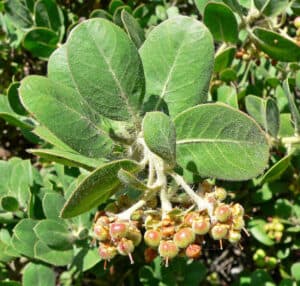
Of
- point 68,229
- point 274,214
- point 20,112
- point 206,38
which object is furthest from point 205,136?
point 274,214

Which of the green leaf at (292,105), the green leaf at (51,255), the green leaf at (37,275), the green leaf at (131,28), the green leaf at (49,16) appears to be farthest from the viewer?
the green leaf at (49,16)

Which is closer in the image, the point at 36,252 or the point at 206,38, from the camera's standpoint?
the point at 206,38

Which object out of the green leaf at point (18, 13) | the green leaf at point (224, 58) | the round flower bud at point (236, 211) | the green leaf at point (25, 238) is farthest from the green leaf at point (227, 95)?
the green leaf at point (18, 13)

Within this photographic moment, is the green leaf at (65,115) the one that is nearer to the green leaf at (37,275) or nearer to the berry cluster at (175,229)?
the berry cluster at (175,229)

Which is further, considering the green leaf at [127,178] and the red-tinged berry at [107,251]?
the red-tinged berry at [107,251]

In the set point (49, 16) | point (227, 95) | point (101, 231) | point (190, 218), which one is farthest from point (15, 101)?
point (190, 218)

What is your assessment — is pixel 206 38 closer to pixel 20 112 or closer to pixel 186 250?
pixel 186 250

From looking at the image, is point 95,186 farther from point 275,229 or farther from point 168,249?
point 275,229
